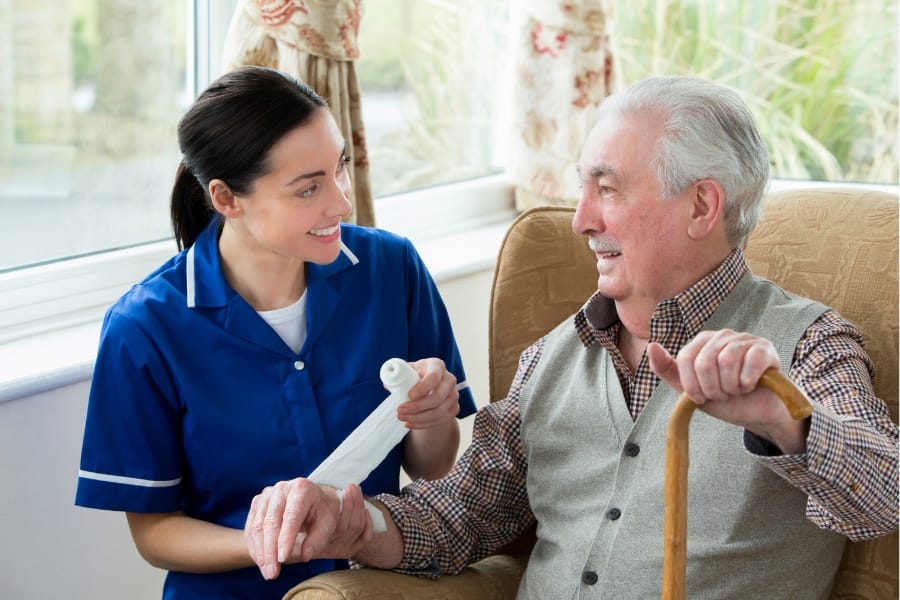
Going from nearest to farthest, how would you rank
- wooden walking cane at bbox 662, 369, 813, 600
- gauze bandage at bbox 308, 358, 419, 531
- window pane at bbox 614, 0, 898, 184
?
wooden walking cane at bbox 662, 369, 813, 600 < gauze bandage at bbox 308, 358, 419, 531 < window pane at bbox 614, 0, 898, 184

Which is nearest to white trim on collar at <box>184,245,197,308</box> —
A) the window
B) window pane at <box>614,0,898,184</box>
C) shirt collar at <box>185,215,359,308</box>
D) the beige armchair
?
shirt collar at <box>185,215,359,308</box>

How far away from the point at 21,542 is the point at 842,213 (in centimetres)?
137

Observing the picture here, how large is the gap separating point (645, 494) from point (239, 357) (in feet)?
2.01

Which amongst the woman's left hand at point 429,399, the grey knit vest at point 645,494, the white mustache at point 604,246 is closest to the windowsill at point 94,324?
the woman's left hand at point 429,399

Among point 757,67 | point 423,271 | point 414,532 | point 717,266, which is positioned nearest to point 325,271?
point 423,271

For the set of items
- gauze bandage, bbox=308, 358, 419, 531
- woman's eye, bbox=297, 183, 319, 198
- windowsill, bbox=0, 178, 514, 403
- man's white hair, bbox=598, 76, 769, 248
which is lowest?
windowsill, bbox=0, 178, 514, 403

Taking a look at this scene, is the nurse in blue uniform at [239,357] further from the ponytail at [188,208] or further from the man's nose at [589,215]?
the man's nose at [589,215]

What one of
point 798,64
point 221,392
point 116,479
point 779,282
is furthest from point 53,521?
point 798,64

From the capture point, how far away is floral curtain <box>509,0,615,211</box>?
2979 millimetres

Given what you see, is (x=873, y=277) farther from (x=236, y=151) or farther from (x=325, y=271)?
(x=236, y=151)

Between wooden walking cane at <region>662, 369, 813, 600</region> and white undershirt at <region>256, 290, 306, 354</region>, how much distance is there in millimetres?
762

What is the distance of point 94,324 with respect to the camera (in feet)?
7.20

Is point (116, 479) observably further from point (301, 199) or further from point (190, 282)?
point (301, 199)

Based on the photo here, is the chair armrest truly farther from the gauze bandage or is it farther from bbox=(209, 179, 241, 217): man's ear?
bbox=(209, 179, 241, 217): man's ear
